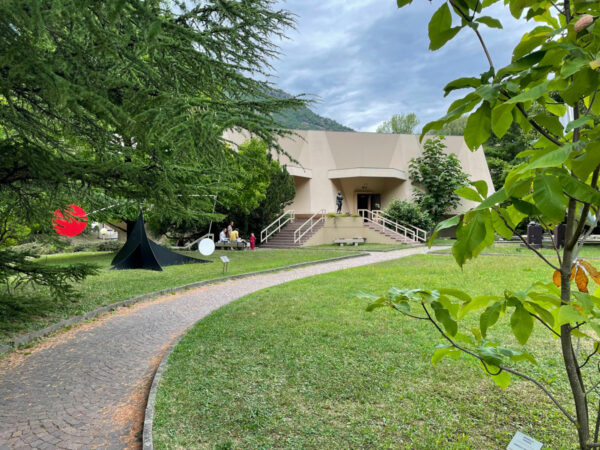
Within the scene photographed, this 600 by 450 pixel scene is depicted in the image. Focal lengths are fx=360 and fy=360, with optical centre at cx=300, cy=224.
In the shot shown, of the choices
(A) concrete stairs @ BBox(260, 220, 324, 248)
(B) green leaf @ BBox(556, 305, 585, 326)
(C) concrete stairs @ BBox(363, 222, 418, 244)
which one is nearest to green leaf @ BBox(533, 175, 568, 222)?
(B) green leaf @ BBox(556, 305, 585, 326)

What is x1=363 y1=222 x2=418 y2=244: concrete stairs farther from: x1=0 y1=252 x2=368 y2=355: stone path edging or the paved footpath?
the paved footpath

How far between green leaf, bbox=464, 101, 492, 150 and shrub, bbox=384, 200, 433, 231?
83.6ft

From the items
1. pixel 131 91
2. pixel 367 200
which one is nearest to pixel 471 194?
pixel 131 91

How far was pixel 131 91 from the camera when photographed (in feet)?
11.9

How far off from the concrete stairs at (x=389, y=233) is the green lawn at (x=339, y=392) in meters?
18.2

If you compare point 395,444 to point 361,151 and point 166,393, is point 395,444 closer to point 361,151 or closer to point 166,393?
point 166,393

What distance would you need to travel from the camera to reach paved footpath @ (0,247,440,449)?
3238 millimetres

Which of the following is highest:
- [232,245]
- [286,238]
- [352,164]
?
[352,164]

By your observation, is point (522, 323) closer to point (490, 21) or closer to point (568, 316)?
point (568, 316)

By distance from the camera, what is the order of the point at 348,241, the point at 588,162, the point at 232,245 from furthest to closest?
the point at 348,241 < the point at 232,245 < the point at 588,162

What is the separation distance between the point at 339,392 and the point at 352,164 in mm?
27339

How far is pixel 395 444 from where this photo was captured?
274 cm

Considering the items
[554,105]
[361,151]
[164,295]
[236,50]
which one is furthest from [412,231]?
[554,105]

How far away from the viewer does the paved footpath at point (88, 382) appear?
127 inches
